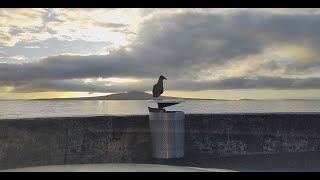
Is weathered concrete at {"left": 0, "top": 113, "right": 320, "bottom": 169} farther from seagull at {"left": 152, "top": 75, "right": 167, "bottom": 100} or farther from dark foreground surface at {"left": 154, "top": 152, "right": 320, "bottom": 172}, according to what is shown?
seagull at {"left": 152, "top": 75, "right": 167, "bottom": 100}

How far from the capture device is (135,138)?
756 centimetres

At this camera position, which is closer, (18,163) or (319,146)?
(18,163)

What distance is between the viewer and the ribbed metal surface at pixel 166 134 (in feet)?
23.5

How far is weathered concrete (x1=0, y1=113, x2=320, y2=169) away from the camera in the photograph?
22.5 feet

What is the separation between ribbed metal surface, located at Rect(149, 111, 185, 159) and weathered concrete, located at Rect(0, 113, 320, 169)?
178 mm

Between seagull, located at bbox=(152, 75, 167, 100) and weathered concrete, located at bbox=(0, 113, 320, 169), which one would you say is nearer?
weathered concrete, located at bbox=(0, 113, 320, 169)

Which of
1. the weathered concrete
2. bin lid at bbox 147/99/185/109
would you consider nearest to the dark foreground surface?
the weathered concrete

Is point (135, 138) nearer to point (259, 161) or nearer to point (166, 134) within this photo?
point (166, 134)

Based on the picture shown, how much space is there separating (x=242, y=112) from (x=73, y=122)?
3.47 m

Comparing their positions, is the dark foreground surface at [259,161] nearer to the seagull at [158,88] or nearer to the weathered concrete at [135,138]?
the weathered concrete at [135,138]

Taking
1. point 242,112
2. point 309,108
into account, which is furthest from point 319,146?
point 242,112
